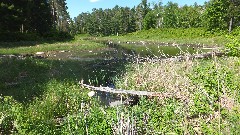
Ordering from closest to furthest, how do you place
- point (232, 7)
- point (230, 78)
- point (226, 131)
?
point (226, 131) → point (230, 78) → point (232, 7)

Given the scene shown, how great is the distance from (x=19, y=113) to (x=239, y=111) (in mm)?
6310

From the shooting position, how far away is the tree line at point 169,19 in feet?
217

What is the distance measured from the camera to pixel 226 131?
729 centimetres

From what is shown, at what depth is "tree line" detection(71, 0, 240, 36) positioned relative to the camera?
6619 cm

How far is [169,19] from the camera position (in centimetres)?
10519

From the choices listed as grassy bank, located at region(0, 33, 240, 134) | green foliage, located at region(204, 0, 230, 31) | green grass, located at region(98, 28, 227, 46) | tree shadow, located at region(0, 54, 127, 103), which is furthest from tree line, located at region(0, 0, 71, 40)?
grassy bank, located at region(0, 33, 240, 134)

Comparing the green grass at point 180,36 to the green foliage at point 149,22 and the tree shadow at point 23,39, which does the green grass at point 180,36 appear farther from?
the green foliage at point 149,22

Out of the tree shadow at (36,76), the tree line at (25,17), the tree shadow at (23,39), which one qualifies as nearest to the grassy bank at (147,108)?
the tree shadow at (36,76)

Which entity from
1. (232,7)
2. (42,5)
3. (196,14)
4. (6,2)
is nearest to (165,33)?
(196,14)

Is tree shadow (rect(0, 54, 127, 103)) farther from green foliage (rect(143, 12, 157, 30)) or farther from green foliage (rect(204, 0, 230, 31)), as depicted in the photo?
green foliage (rect(143, 12, 157, 30))

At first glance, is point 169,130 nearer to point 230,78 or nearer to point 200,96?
point 200,96

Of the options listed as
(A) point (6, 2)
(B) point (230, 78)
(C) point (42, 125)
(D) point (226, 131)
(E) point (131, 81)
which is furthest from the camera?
(A) point (6, 2)

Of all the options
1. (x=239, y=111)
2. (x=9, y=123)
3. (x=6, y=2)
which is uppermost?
(x=6, y=2)

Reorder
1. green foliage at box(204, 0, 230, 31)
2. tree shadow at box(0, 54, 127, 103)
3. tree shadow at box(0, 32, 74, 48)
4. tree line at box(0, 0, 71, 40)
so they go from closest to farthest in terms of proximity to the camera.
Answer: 1. tree shadow at box(0, 54, 127, 103)
2. tree shadow at box(0, 32, 74, 48)
3. tree line at box(0, 0, 71, 40)
4. green foliage at box(204, 0, 230, 31)
